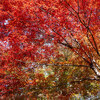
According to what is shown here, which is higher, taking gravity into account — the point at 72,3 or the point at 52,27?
the point at 72,3

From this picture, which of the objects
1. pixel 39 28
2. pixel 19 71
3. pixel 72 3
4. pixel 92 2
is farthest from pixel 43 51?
pixel 92 2

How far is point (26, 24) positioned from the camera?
18.2 feet

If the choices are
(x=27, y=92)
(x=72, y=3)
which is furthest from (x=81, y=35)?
(x=27, y=92)

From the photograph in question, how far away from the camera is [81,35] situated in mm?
4656

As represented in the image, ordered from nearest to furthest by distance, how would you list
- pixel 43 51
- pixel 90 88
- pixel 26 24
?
pixel 26 24 < pixel 43 51 < pixel 90 88

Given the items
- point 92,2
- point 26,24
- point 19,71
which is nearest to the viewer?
point 92,2

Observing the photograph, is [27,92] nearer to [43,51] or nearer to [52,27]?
[43,51]

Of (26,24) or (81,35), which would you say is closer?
(81,35)

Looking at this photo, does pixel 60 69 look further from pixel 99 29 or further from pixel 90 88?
pixel 99 29

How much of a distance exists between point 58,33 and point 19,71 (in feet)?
8.92

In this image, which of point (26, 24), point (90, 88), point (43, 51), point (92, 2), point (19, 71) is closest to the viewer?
point (92, 2)

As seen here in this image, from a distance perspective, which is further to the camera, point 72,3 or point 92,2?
point 72,3

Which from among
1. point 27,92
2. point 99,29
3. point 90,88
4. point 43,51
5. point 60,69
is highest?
point 99,29

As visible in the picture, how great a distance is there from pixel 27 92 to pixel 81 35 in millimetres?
3877
